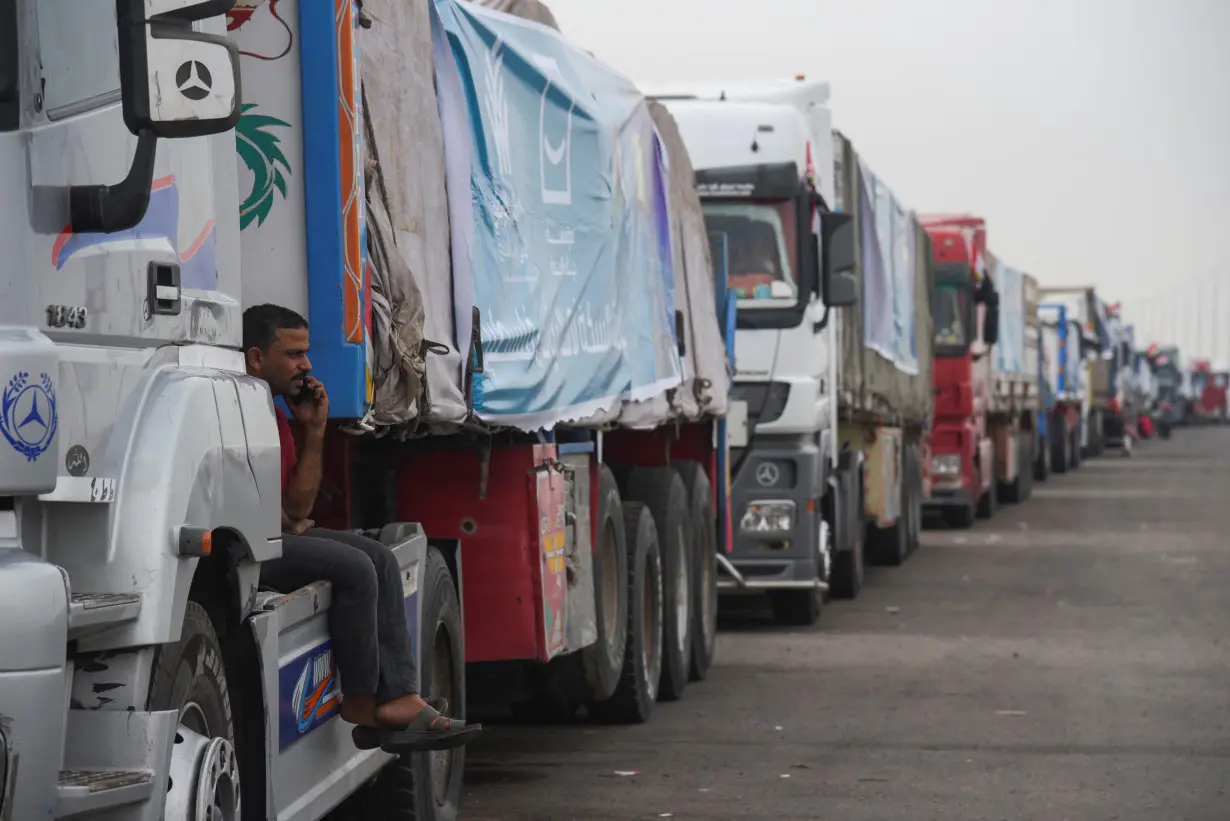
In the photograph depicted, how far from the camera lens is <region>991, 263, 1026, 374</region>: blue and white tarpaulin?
34.8m

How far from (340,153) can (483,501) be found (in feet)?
7.70

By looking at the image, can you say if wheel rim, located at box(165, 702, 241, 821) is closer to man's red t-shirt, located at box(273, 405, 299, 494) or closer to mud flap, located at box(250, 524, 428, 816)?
mud flap, located at box(250, 524, 428, 816)

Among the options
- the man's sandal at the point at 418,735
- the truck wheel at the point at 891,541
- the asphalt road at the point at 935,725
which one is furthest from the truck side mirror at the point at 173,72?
the truck wheel at the point at 891,541

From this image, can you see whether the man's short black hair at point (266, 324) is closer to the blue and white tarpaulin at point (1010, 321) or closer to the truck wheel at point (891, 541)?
the truck wheel at point (891, 541)

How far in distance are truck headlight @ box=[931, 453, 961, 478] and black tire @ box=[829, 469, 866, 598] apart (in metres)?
8.85

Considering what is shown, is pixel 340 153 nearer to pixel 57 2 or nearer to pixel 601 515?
pixel 57 2

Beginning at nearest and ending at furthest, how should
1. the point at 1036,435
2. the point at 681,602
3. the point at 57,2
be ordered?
the point at 57,2
the point at 681,602
the point at 1036,435

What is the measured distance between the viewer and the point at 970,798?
899 cm

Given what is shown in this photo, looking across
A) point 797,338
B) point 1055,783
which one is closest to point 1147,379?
point 797,338

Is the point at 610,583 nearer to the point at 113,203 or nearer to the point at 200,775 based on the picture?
the point at 200,775

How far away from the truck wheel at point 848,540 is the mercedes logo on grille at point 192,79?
13802mm

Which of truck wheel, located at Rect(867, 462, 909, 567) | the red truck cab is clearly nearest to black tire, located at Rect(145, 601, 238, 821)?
truck wheel, located at Rect(867, 462, 909, 567)

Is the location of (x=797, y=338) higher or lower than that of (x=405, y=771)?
higher

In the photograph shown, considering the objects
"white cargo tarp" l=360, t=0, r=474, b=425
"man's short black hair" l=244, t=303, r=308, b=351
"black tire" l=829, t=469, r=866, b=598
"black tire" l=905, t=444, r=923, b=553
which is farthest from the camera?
"black tire" l=905, t=444, r=923, b=553
